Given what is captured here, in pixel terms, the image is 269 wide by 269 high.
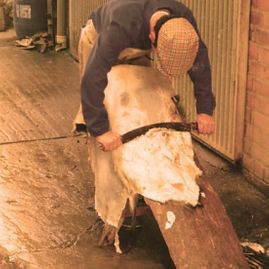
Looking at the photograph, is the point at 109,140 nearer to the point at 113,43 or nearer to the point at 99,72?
the point at 99,72

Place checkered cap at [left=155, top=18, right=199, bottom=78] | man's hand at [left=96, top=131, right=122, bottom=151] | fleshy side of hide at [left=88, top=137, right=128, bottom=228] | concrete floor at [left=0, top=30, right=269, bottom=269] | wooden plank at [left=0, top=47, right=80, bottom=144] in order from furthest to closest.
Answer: wooden plank at [left=0, top=47, right=80, bottom=144] → concrete floor at [left=0, top=30, right=269, bottom=269] → fleshy side of hide at [left=88, top=137, right=128, bottom=228] → man's hand at [left=96, top=131, right=122, bottom=151] → checkered cap at [left=155, top=18, right=199, bottom=78]

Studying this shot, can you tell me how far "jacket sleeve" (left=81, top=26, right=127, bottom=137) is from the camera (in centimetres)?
355

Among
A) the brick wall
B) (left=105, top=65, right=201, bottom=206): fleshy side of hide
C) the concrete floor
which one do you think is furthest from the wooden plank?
(left=105, top=65, right=201, bottom=206): fleshy side of hide

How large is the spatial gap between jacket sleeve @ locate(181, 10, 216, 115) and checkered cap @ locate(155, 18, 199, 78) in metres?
0.25

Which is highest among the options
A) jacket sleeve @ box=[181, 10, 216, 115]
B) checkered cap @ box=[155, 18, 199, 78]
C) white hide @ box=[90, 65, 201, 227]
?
checkered cap @ box=[155, 18, 199, 78]

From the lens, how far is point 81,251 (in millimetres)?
4094

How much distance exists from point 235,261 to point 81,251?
104 centimetres

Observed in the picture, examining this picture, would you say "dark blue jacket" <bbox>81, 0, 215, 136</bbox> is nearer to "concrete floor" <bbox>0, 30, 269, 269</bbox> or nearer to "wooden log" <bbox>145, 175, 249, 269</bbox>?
"wooden log" <bbox>145, 175, 249, 269</bbox>

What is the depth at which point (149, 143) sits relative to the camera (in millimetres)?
3713

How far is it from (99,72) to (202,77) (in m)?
0.60

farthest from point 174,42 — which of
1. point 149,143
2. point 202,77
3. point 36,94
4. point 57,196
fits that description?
point 36,94

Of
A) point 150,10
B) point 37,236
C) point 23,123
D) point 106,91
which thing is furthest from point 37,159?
point 150,10

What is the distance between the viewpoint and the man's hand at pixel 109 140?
3.66 m

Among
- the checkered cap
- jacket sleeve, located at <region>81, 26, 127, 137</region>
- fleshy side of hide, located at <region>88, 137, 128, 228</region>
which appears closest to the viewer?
the checkered cap
